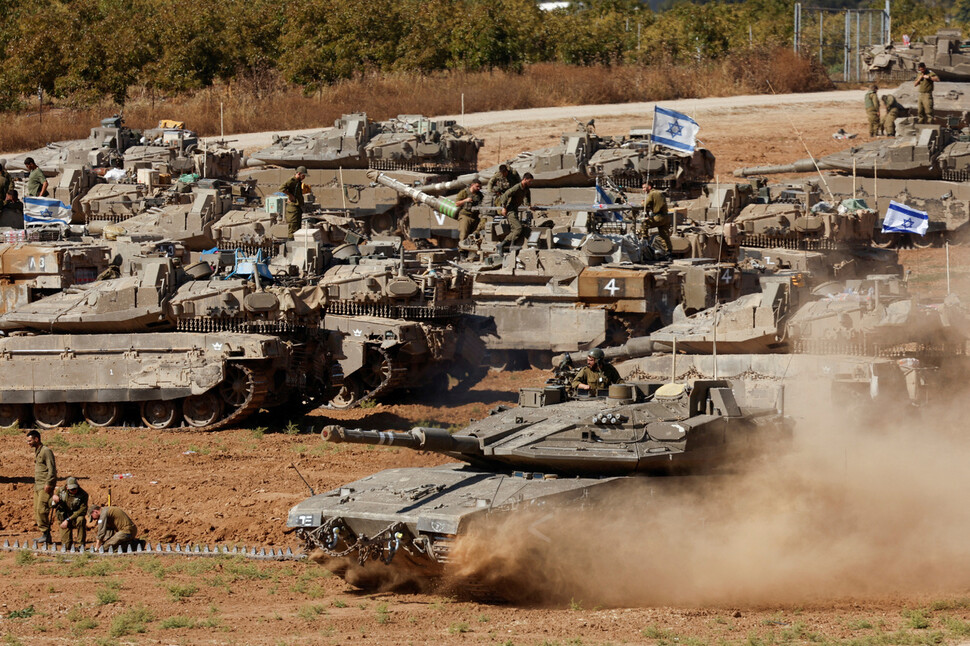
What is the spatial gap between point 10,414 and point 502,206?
9978 millimetres

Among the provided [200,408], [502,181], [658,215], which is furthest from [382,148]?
[200,408]

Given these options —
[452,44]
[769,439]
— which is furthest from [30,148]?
[769,439]

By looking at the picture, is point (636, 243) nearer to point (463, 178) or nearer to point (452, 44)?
point (463, 178)

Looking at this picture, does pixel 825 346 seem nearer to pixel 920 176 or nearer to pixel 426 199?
pixel 426 199

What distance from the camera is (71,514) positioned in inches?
632

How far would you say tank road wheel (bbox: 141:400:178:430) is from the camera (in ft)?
72.0

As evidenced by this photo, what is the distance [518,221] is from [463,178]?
300 inches

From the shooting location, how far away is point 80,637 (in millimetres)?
12062

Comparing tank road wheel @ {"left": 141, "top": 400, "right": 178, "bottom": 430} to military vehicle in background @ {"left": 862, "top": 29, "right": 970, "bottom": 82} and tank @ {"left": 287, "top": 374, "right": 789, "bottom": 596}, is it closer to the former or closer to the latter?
tank @ {"left": 287, "top": 374, "right": 789, "bottom": 596}

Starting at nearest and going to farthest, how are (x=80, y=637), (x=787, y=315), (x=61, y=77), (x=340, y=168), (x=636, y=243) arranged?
(x=80, y=637)
(x=787, y=315)
(x=636, y=243)
(x=340, y=168)
(x=61, y=77)

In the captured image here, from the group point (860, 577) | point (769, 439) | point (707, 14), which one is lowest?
point (860, 577)

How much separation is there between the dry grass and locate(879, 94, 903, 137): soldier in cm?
1132

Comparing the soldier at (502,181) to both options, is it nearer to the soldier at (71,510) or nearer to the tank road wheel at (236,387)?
the tank road wheel at (236,387)

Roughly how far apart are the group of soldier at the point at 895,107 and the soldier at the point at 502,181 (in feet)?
48.0
